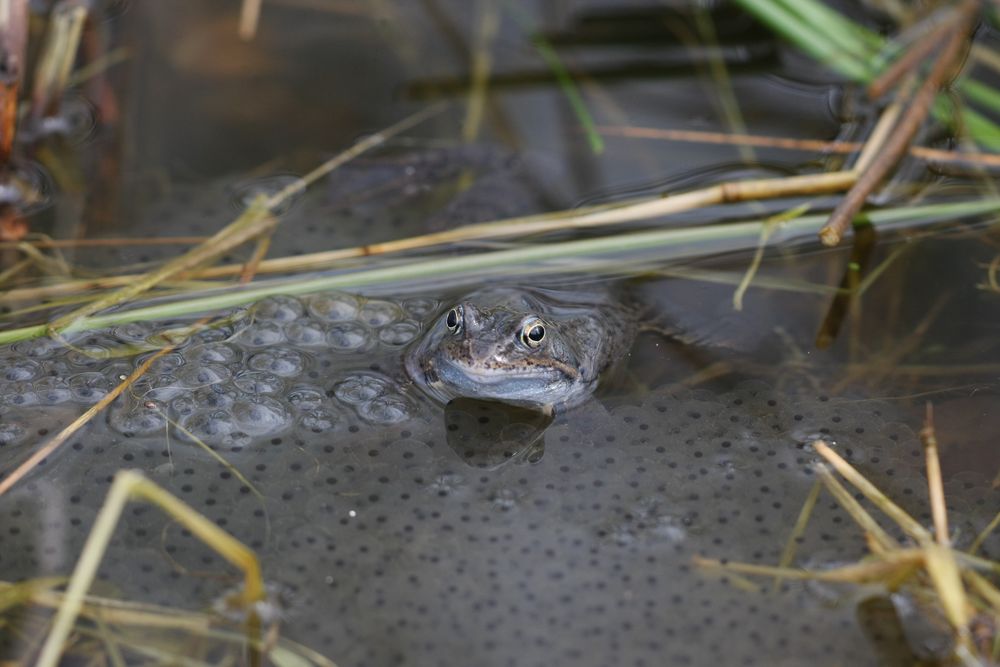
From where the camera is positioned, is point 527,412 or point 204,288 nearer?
point 527,412

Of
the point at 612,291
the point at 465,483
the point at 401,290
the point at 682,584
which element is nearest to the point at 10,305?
the point at 401,290

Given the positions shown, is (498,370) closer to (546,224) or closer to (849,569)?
(546,224)

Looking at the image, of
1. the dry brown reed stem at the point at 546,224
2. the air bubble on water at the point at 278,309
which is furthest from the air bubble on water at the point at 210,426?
the dry brown reed stem at the point at 546,224

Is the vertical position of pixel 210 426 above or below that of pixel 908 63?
below

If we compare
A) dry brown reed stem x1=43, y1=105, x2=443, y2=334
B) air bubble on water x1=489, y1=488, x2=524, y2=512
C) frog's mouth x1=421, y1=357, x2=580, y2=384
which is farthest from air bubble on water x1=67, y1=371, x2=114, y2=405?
air bubble on water x1=489, y1=488, x2=524, y2=512

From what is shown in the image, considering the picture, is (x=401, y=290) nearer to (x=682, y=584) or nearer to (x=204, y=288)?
(x=204, y=288)

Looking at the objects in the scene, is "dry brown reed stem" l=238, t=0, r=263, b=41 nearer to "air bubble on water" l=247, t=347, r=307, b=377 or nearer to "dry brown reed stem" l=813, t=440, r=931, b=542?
"air bubble on water" l=247, t=347, r=307, b=377

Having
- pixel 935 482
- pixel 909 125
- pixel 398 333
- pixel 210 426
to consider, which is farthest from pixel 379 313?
pixel 909 125
